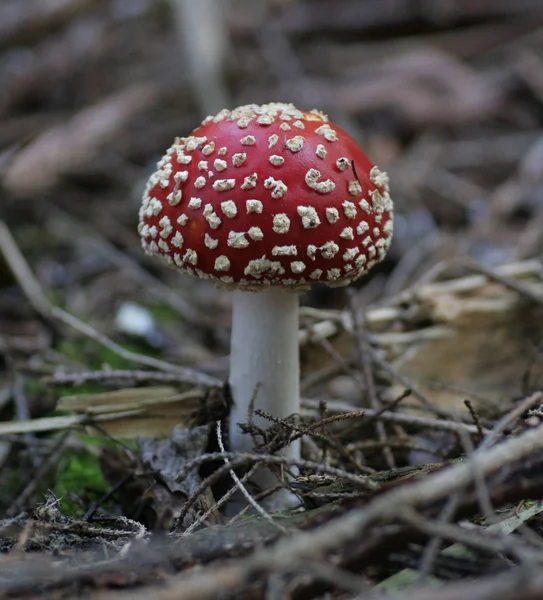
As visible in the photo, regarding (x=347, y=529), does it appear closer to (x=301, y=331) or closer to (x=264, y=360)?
(x=264, y=360)

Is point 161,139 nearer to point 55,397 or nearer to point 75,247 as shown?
point 75,247

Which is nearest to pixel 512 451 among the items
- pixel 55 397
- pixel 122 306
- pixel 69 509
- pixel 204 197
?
pixel 204 197

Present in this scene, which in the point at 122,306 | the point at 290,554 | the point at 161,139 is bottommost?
the point at 290,554

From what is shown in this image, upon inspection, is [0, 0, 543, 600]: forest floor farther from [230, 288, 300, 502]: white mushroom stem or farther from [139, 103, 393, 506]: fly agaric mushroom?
[139, 103, 393, 506]: fly agaric mushroom

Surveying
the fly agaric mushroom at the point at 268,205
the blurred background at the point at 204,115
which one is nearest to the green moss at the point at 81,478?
the blurred background at the point at 204,115

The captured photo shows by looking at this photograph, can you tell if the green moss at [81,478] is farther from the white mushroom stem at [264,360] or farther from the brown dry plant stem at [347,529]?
the brown dry plant stem at [347,529]

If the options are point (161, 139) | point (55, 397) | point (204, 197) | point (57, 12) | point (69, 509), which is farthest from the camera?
point (161, 139)
